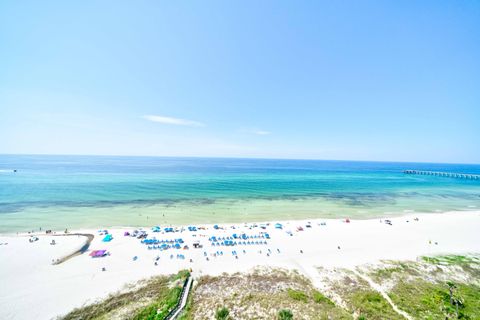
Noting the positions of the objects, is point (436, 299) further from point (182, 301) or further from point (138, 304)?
point (138, 304)

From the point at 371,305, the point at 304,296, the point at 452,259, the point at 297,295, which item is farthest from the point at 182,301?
the point at 452,259

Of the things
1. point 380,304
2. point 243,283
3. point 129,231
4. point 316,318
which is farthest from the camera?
point 129,231

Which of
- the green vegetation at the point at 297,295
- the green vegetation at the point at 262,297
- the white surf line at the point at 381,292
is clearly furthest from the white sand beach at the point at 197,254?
the green vegetation at the point at 297,295

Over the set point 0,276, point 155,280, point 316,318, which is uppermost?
point 316,318

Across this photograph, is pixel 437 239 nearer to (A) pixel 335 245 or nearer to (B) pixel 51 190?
(A) pixel 335 245

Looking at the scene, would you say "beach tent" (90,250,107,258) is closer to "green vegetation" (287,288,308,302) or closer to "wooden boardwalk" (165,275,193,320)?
"wooden boardwalk" (165,275,193,320)

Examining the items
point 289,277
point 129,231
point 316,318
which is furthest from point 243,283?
point 129,231
